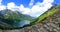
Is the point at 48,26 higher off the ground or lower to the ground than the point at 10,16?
lower

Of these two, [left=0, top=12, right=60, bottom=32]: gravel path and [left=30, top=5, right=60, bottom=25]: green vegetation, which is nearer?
[left=0, top=12, right=60, bottom=32]: gravel path

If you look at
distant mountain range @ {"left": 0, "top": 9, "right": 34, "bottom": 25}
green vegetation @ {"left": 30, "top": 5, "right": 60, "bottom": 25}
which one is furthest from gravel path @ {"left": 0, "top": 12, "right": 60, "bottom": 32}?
distant mountain range @ {"left": 0, "top": 9, "right": 34, "bottom": 25}

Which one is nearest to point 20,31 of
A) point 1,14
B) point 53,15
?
point 1,14

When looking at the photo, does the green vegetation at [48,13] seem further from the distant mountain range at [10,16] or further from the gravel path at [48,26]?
the distant mountain range at [10,16]

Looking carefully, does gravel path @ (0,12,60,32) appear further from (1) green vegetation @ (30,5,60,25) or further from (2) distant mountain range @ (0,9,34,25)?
(2) distant mountain range @ (0,9,34,25)

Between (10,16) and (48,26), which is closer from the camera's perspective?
(48,26)

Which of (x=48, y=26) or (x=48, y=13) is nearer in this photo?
(x=48, y=26)

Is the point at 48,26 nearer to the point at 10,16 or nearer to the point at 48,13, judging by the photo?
the point at 48,13

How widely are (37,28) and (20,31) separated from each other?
0.58 m

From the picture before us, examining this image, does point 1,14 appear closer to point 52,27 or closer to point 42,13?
point 42,13

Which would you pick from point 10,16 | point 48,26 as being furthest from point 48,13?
point 10,16

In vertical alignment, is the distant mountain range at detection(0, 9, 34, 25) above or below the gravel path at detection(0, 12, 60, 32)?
above

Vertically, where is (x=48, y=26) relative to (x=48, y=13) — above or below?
below

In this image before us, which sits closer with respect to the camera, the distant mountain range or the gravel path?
the gravel path
